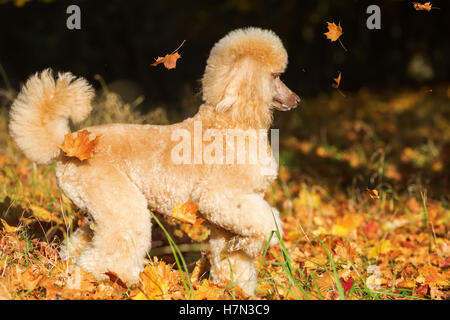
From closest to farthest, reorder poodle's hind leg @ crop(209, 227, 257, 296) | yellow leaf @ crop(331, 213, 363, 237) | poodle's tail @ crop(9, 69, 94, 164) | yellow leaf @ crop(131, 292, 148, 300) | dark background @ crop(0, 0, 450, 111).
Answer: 1. yellow leaf @ crop(131, 292, 148, 300)
2. poodle's tail @ crop(9, 69, 94, 164)
3. poodle's hind leg @ crop(209, 227, 257, 296)
4. yellow leaf @ crop(331, 213, 363, 237)
5. dark background @ crop(0, 0, 450, 111)

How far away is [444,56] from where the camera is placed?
15984 mm

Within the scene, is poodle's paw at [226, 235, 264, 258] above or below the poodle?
below

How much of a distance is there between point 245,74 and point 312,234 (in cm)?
155

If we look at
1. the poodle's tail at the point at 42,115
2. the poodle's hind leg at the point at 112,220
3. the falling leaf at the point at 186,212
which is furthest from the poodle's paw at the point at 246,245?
the poodle's tail at the point at 42,115

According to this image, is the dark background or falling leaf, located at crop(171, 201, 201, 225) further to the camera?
the dark background

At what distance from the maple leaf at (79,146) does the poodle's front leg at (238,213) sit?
727 millimetres

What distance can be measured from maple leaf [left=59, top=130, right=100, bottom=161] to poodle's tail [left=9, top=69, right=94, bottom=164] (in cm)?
9

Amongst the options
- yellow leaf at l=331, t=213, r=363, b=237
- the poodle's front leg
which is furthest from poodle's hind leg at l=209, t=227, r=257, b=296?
yellow leaf at l=331, t=213, r=363, b=237

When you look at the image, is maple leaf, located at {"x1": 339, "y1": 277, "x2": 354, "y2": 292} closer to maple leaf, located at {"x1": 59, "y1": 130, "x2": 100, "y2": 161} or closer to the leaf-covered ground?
the leaf-covered ground

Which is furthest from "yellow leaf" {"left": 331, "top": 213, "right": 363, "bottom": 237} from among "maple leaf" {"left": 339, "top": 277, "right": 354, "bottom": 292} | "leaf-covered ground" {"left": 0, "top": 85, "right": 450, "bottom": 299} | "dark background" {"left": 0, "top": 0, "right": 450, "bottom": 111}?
"dark background" {"left": 0, "top": 0, "right": 450, "bottom": 111}

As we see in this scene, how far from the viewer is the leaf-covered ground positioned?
8.66 ft

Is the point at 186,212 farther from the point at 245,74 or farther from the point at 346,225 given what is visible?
the point at 346,225

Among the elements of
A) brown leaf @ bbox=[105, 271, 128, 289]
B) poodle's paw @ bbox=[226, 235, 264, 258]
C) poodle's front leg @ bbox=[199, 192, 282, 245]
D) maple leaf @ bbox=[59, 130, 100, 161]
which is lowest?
brown leaf @ bbox=[105, 271, 128, 289]

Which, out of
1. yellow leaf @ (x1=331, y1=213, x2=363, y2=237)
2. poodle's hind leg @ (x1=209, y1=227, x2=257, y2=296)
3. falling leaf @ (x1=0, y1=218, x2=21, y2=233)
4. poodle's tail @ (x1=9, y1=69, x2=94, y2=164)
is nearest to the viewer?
poodle's tail @ (x1=9, y1=69, x2=94, y2=164)
